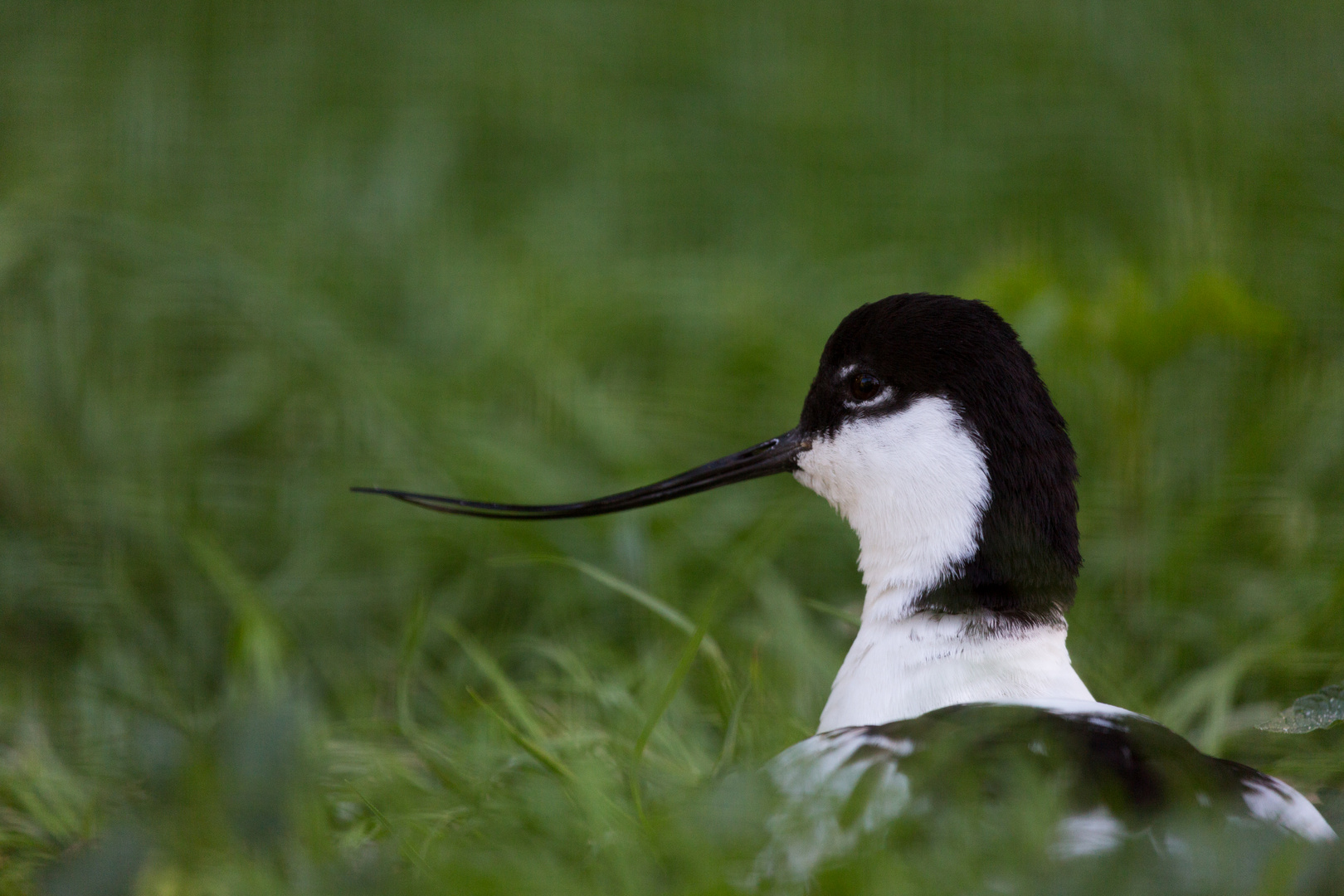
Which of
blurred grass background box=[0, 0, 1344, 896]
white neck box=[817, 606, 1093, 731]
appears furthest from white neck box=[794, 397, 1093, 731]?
blurred grass background box=[0, 0, 1344, 896]

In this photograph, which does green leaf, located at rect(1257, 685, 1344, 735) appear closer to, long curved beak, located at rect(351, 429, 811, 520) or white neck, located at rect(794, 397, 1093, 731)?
white neck, located at rect(794, 397, 1093, 731)

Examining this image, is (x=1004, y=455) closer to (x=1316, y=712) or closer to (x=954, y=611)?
(x=954, y=611)

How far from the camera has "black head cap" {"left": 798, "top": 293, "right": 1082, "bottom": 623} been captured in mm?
1788

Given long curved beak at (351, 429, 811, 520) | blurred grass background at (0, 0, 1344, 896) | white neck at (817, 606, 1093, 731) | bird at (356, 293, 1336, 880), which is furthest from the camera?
long curved beak at (351, 429, 811, 520)

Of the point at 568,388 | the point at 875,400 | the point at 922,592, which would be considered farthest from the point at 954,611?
the point at 568,388

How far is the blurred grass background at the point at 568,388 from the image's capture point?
1883 mm

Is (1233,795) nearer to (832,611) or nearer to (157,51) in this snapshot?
(832,611)

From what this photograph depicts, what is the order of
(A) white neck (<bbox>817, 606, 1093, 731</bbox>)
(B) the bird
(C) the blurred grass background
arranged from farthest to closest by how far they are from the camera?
(C) the blurred grass background
(A) white neck (<bbox>817, 606, 1093, 731</bbox>)
(B) the bird

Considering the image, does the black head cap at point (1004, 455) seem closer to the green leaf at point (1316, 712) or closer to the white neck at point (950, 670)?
the white neck at point (950, 670)

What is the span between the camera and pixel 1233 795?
1.44 metres

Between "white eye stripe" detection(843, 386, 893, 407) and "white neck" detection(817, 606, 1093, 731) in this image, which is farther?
"white eye stripe" detection(843, 386, 893, 407)

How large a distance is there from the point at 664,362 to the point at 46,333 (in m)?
1.35

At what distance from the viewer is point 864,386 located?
77.2 inches

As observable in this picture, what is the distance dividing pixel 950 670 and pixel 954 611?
3.1 inches
